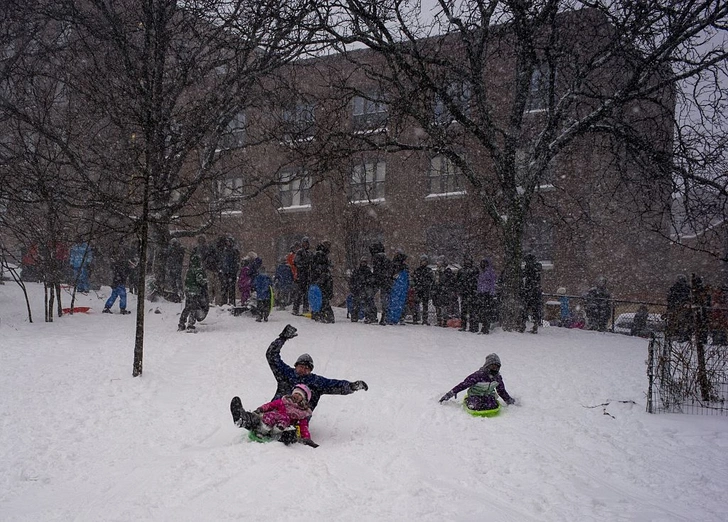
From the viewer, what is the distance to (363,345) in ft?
41.5

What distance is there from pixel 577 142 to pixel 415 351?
9456mm

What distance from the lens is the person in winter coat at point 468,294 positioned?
14.6 metres

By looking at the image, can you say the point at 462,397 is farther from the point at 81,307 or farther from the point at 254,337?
the point at 81,307

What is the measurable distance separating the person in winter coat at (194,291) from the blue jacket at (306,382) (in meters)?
6.24

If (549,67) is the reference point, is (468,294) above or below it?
below

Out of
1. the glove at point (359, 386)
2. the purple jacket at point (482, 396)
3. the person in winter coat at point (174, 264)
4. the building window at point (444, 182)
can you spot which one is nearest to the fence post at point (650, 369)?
the purple jacket at point (482, 396)

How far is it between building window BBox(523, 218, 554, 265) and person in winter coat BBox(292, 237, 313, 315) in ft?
41.3

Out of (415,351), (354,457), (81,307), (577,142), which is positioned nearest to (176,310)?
(81,307)

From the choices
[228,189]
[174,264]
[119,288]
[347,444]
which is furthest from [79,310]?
[347,444]

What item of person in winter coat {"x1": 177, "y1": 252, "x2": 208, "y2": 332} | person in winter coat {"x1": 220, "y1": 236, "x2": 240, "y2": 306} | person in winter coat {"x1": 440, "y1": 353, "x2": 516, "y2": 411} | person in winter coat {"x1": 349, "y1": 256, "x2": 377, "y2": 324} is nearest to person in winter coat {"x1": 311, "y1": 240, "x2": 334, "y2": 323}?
person in winter coat {"x1": 349, "y1": 256, "x2": 377, "y2": 324}

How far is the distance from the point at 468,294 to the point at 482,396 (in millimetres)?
6894

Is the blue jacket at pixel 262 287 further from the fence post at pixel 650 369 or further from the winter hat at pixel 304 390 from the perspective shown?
the fence post at pixel 650 369

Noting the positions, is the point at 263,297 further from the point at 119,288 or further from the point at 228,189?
the point at 228,189

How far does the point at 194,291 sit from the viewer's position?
43.3 feet
